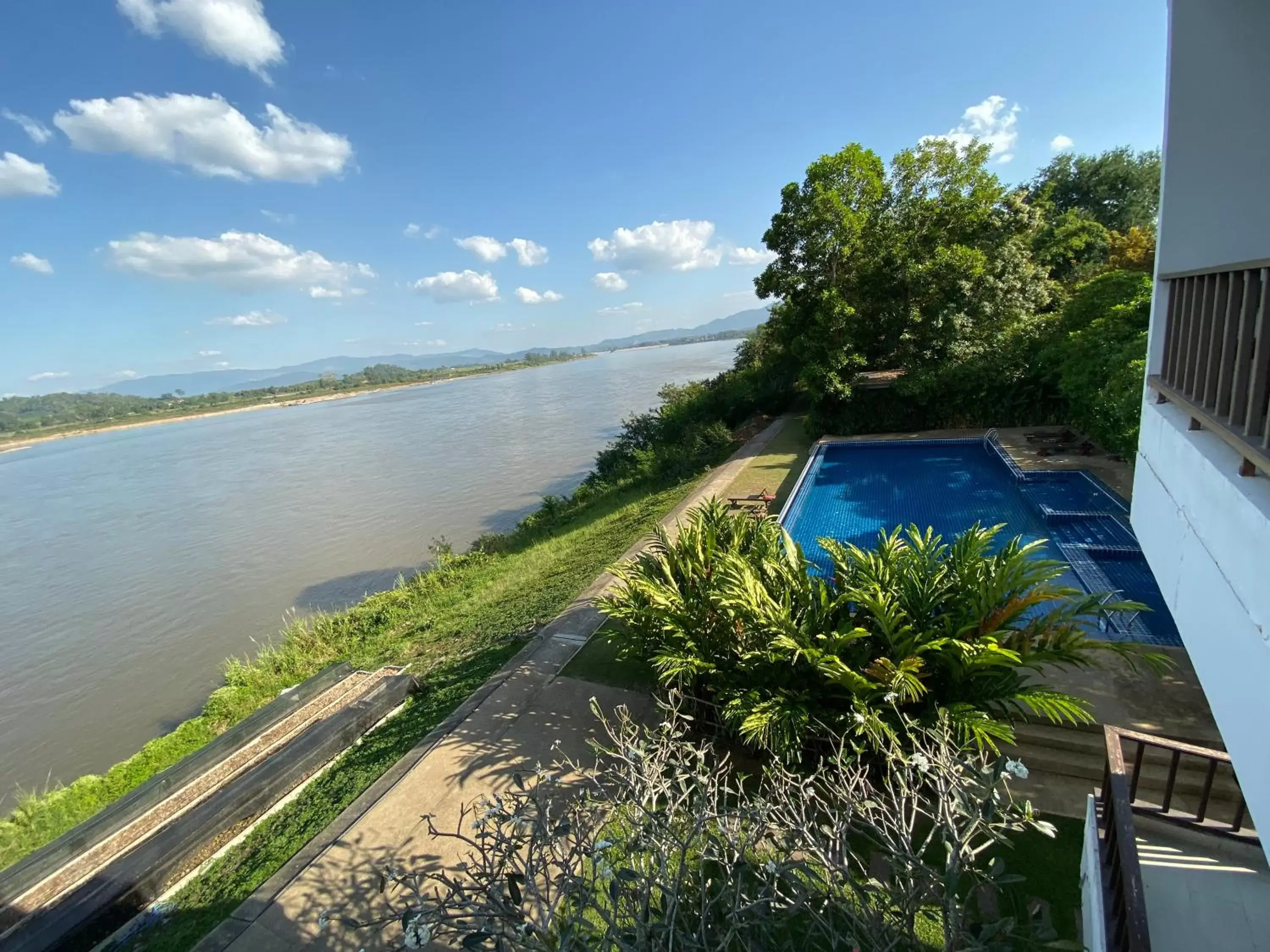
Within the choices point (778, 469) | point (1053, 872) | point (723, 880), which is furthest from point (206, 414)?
point (1053, 872)

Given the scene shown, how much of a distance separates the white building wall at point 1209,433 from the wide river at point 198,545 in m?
11.7

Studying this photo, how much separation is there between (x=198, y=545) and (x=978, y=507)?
21.4 meters

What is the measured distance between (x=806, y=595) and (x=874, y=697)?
881 mm

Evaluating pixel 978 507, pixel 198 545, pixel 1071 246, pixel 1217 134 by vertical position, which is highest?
pixel 1071 246

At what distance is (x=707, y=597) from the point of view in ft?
14.5

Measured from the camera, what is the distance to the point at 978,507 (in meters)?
9.04

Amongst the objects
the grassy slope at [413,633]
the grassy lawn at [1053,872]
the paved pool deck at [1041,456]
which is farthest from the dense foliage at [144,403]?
the grassy lawn at [1053,872]

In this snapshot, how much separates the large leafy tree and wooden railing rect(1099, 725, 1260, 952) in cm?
1049

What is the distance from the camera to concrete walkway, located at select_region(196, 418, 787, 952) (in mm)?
3287

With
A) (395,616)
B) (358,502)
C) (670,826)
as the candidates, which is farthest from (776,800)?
(358,502)

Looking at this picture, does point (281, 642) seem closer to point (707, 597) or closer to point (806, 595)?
point (707, 597)

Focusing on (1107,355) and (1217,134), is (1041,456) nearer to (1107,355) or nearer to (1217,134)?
(1107,355)

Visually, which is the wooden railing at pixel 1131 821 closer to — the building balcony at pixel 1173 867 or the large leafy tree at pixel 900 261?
the building balcony at pixel 1173 867

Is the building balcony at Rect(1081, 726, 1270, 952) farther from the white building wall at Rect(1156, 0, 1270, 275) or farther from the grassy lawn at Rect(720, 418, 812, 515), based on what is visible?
the grassy lawn at Rect(720, 418, 812, 515)
